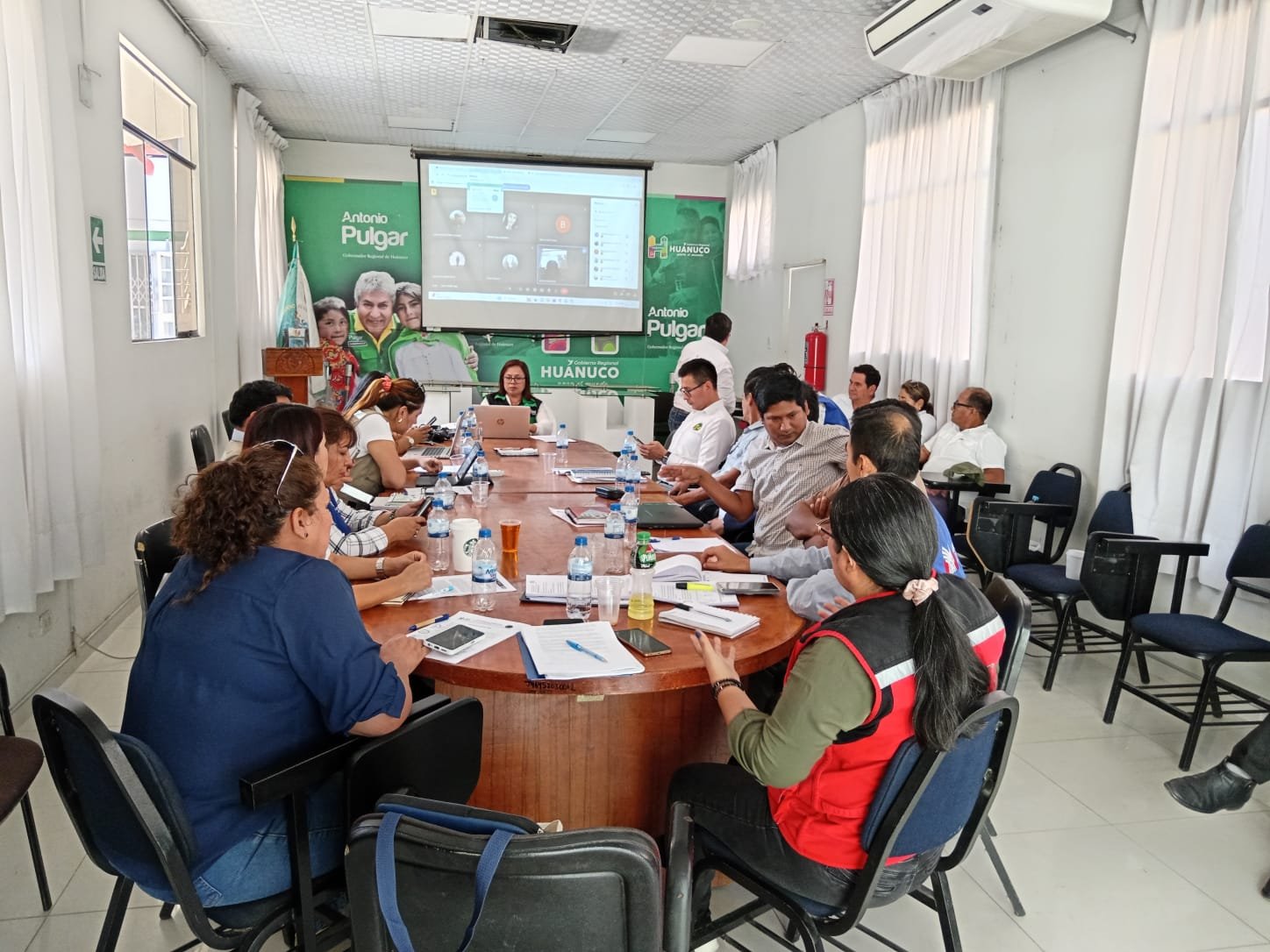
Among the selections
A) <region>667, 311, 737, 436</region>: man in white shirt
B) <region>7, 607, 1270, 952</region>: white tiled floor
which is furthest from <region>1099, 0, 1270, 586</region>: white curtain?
<region>667, 311, 737, 436</region>: man in white shirt

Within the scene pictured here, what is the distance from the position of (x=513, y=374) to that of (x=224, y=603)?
4916 mm

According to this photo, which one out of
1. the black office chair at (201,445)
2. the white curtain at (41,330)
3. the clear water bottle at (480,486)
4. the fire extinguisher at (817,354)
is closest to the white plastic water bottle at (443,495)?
the clear water bottle at (480,486)

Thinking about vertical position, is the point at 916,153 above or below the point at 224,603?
above

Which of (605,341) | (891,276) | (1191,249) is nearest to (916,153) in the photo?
(891,276)

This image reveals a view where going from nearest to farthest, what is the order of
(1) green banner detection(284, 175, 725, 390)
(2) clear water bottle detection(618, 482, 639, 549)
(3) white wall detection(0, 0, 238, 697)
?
(2) clear water bottle detection(618, 482, 639, 549) < (3) white wall detection(0, 0, 238, 697) < (1) green banner detection(284, 175, 725, 390)

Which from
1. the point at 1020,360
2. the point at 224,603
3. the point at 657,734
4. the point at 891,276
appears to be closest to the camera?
the point at 224,603

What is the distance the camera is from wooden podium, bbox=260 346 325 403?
6.93 metres

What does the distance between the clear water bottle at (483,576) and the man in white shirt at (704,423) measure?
2.52 meters

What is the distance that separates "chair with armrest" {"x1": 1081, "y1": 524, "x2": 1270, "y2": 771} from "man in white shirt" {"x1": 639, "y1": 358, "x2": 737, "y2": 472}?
2.02 meters

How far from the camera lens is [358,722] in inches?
61.1

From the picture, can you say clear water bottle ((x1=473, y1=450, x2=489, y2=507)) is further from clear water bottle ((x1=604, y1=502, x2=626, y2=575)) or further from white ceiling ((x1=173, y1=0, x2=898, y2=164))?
white ceiling ((x1=173, y1=0, x2=898, y2=164))

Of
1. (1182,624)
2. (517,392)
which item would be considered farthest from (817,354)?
(1182,624)

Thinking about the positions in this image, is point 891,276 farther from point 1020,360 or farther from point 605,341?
point 605,341

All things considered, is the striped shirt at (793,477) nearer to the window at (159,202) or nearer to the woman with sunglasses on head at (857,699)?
the woman with sunglasses on head at (857,699)
